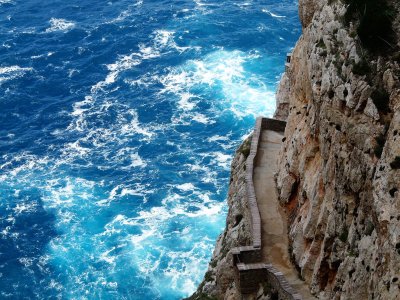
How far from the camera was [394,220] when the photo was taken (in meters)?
29.3

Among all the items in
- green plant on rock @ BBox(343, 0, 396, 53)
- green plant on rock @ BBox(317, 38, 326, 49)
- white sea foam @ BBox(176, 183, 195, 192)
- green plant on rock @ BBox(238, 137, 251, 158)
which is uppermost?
green plant on rock @ BBox(343, 0, 396, 53)

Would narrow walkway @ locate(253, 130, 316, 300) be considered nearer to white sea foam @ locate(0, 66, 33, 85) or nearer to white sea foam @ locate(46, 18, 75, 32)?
white sea foam @ locate(0, 66, 33, 85)

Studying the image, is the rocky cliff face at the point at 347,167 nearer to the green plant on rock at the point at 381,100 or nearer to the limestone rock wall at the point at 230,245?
the green plant on rock at the point at 381,100

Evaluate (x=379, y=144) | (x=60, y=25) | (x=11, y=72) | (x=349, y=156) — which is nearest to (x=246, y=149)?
(x=349, y=156)

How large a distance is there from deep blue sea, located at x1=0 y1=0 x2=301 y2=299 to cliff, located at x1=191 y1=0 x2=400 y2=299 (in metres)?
35.7

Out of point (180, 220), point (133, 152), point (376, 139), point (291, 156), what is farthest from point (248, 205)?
point (133, 152)

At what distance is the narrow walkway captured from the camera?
43.9m

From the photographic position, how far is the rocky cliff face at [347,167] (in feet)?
100

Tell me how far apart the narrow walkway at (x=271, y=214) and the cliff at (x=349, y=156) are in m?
0.85

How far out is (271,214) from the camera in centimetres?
5125

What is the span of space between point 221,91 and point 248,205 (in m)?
61.8

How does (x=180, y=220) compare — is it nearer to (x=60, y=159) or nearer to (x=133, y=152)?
(x=133, y=152)

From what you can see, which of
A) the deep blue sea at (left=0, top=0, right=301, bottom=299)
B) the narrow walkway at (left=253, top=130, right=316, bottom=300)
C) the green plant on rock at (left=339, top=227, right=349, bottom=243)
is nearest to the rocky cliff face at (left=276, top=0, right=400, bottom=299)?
the green plant on rock at (left=339, top=227, right=349, bottom=243)

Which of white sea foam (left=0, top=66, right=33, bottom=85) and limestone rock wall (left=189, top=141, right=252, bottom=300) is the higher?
limestone rock wall (left=189, top=141, right=252, bottom=300)
